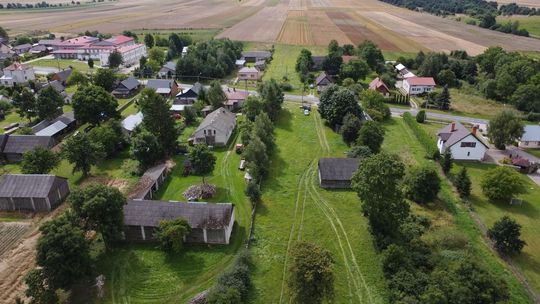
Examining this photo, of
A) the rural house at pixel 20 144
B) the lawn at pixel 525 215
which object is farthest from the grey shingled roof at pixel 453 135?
the rural house at pixel 20 144

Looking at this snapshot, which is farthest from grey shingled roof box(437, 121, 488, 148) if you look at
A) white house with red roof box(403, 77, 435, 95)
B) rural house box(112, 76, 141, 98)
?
rural house box(112, 76, 141, 98)

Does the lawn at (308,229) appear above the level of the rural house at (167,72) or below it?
below

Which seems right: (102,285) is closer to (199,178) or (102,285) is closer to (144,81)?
(199,178)

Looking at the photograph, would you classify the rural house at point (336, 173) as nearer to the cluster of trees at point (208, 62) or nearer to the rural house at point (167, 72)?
the cluster of trees at point (208, 62)

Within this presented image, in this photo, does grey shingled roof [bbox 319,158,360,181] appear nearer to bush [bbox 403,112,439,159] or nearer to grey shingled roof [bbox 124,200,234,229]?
bush [bbox 403,112,439,159]

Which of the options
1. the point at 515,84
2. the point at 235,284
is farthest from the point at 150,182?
the point at 515,84

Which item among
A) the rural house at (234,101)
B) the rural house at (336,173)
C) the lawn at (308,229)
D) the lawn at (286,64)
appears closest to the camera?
the lawn at (308,229)
